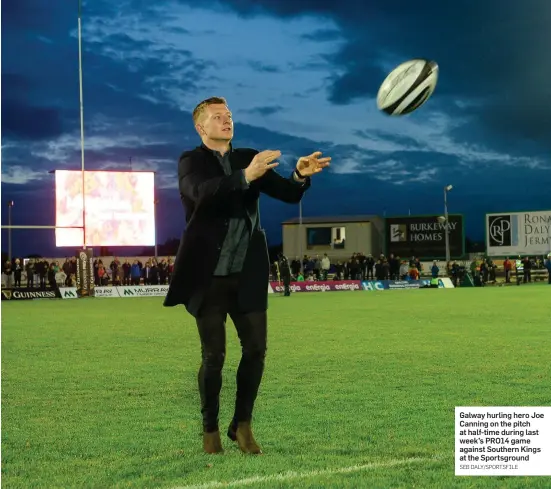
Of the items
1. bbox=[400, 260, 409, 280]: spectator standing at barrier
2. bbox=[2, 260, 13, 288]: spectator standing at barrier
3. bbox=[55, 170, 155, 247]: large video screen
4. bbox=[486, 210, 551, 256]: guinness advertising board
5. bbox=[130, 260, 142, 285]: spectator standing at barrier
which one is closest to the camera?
bbox=[55, 170, 155, 247]: large video screen

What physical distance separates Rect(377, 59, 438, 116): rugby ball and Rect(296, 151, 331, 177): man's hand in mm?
2032

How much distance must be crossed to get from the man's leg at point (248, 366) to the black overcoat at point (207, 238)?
0.11 metres

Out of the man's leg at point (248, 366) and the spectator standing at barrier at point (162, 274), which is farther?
the spectator standing at barrier at point (162, 274)

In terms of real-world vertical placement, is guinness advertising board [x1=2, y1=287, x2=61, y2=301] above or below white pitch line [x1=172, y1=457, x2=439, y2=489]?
above

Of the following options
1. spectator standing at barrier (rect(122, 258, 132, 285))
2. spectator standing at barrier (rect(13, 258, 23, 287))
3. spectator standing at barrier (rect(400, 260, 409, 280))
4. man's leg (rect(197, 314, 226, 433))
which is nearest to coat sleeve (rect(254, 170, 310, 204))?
man's leg (rect(197, 314, 226, 433))

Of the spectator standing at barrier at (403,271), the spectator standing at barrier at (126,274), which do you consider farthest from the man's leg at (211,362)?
the spectator standing at barrier at (403,271)

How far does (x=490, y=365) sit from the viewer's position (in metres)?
9.77

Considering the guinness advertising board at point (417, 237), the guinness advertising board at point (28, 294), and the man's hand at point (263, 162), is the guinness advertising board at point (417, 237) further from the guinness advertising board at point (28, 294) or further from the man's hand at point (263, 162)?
the man's hand at point (263, 162)

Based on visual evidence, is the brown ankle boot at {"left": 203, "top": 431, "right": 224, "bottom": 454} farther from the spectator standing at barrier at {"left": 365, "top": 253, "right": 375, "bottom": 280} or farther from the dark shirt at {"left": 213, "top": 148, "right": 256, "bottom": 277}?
the spectator standing at barrier at {"left": 365, "top": 253, "right": 375, "bottom": 280}

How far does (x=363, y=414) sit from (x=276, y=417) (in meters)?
0.69

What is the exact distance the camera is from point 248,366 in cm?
530

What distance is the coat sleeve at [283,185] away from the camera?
531cm

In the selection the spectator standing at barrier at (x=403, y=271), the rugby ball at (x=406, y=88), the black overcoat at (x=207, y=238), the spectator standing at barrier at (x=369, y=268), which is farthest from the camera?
the spectator standing at barrier at (x=369, y=268)

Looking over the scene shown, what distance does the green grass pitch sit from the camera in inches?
189
